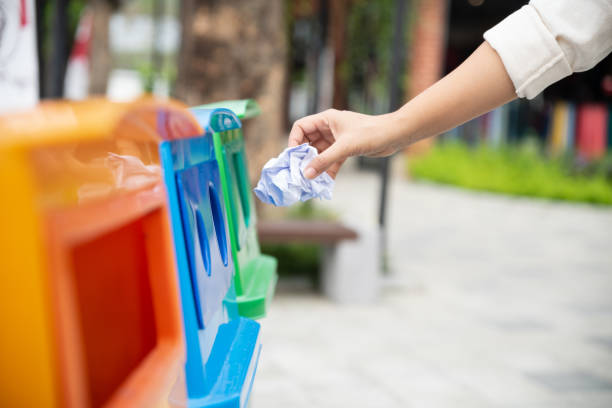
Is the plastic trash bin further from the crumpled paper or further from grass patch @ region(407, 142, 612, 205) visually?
grass patch @ region(407, 142, 612, 205)

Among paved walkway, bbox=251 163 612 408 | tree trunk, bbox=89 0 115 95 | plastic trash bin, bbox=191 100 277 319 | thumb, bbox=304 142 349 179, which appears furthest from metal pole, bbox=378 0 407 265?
tree trunk, bbox=89 0 115 95

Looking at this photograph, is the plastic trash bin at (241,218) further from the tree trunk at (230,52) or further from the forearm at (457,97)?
the tree trunk at (230,52)

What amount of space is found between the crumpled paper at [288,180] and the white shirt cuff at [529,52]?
0.55 meters

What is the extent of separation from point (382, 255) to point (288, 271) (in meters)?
0.86

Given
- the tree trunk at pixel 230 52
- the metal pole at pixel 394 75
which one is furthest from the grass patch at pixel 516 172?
the tree trunk at pixel 230 52

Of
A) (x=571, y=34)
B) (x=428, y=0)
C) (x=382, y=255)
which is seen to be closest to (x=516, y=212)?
(x=382, y=255)

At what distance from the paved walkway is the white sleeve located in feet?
6.80

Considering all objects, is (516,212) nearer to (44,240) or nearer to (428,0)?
(428,0)

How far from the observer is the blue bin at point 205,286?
132 centimetres

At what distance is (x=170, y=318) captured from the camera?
125 cm

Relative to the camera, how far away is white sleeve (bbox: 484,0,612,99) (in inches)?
62.6

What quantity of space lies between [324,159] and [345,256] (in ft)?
11.0

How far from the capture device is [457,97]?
1.65 metres

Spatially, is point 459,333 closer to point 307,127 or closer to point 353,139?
point 307,127
